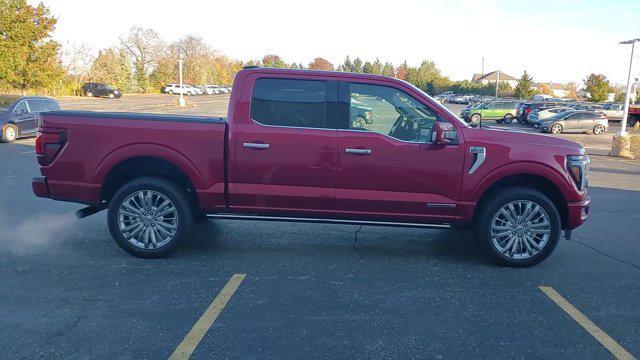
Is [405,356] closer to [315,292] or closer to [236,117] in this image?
[315,292]

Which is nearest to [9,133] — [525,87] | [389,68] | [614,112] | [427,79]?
[614,112]

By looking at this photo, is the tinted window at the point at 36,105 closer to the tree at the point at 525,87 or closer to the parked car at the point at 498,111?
the parked car at the point at 498,111

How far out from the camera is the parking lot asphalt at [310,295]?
136 inches

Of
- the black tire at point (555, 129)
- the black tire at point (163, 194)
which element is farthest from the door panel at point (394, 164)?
the black tire at point (555, 129)

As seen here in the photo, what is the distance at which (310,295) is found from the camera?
4320mm

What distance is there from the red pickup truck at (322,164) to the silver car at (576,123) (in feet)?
84.7

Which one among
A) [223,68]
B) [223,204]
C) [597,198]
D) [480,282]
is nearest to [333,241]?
[223,204]

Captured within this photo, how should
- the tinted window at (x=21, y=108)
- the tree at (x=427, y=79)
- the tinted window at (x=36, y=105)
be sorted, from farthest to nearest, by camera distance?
1. the tree at (x=427, y=79)
2. the tinted window at (x=36, y=105)
3. the tinted window at (x=21, y=108)

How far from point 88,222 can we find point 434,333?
5241 mm

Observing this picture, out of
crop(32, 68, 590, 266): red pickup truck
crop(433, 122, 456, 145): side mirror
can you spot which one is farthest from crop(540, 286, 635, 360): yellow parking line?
crop(433, 122, 456, 145): side mirror

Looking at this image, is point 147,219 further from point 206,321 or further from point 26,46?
point 26,46

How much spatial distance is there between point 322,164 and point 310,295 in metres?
1.40

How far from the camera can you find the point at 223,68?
104688mm

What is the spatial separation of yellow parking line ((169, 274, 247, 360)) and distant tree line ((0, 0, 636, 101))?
29.2 m
